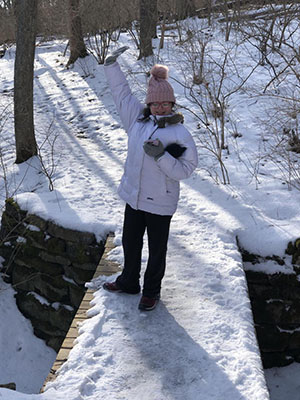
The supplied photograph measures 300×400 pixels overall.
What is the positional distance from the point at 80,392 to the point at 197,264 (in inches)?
71.6

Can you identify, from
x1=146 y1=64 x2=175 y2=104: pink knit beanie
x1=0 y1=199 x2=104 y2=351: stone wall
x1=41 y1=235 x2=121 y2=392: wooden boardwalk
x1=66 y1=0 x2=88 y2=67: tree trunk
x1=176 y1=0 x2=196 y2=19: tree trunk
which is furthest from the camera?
x1=176 y1=0 x2=196 y2=19: tree trunk

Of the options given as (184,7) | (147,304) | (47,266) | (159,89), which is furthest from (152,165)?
(184,7)

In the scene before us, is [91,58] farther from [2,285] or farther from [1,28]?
[2,285]

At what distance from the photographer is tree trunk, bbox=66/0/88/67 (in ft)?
41.7

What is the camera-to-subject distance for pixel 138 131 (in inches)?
133

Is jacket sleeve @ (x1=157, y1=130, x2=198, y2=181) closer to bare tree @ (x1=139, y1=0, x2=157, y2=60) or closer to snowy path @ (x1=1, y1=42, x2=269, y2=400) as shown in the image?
snowy path @ (x1=1, y1=42, x2=269, y2=400)

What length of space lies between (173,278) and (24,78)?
4.93 m

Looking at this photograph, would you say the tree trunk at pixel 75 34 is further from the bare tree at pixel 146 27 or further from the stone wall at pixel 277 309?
the stone wall at pixel 277 309

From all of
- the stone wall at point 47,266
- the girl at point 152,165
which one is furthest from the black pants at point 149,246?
the stone wall at point 47,266

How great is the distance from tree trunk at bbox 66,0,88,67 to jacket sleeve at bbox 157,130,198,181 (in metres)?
10.5

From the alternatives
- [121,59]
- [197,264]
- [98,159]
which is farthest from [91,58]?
[197,264]

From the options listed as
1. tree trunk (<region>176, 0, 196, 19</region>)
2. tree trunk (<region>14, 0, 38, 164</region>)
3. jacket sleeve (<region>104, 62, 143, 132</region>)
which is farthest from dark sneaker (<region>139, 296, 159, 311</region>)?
tree trunk (<region>176, 0, 196, 19</region>)

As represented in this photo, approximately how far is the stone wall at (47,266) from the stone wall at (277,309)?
5.62 ft

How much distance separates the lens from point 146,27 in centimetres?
1164
